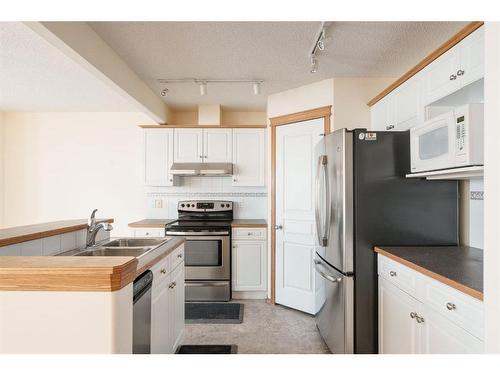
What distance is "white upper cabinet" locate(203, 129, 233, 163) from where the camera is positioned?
3.93m

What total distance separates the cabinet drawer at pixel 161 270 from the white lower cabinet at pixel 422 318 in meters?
1.44

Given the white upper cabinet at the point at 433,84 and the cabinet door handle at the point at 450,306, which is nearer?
the cabinet door handle at the point at 450,306

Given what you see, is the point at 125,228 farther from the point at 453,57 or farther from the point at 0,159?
the point at 453,57

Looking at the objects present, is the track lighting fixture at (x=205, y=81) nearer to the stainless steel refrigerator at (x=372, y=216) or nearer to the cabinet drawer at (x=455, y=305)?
the stainless steel refrigerator at (x=372, y=216)

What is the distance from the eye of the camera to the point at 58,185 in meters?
4.35

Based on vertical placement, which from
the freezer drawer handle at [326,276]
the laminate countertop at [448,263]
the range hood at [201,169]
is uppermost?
the range hood at [201,169]

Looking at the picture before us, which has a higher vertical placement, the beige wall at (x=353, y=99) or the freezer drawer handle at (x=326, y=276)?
the beige wall at (x=353, y=99)

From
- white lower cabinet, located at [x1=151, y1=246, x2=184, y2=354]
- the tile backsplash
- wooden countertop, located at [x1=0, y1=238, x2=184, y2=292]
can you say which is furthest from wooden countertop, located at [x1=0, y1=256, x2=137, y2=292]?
the tile backsplash

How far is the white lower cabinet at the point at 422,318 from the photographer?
1.21 m

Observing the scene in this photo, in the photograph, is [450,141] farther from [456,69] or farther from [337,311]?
[337,311]

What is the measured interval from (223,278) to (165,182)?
57.7 inches

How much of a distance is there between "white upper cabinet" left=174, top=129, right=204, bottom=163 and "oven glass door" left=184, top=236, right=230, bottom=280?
1.07m

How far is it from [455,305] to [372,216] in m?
0.89

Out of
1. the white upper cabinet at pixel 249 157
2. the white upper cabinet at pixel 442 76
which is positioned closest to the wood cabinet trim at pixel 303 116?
the white upper cabinet at pixel 249 157
